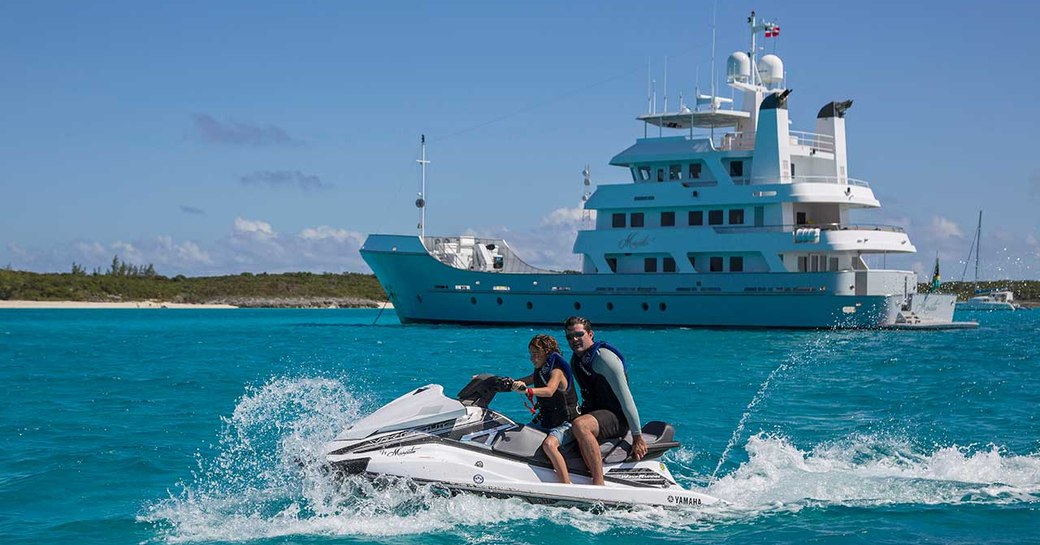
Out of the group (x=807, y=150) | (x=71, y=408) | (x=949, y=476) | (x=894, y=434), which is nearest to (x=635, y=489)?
(x=949, y=476)

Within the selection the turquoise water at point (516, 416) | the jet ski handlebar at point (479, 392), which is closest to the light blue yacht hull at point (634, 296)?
the turquoise water at point (516, 416)

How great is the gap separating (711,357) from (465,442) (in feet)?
67.5

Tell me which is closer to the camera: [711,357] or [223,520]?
[223,520]

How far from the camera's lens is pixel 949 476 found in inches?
477

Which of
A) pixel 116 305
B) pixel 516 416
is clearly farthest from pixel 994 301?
pixel 516 416

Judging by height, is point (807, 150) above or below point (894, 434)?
above

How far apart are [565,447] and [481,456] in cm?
77

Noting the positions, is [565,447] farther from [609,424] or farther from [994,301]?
[994,301]

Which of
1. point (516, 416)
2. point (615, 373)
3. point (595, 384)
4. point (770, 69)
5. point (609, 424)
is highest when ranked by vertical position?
point (770, 69)

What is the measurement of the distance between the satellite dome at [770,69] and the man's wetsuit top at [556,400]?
39596mm

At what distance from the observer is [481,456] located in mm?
9789

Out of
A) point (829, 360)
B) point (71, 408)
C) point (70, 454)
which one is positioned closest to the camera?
point (70, 454)

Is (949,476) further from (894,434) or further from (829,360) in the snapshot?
(829,360)

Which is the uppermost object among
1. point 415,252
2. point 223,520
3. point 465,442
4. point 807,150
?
point 807,150
